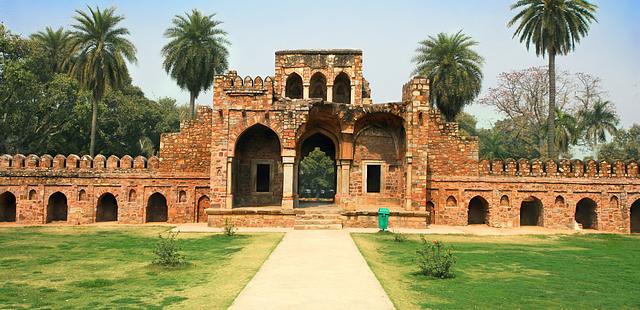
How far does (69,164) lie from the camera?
24125mm

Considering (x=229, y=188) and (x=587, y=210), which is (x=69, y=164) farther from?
(x=587, y=210)

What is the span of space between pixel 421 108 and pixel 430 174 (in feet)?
13.3

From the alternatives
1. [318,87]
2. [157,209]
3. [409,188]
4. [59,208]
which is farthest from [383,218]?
[59,208]

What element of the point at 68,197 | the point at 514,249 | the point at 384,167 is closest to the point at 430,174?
the point at 384,167

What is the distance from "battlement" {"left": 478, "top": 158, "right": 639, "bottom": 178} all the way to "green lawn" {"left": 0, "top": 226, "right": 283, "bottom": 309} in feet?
42.7

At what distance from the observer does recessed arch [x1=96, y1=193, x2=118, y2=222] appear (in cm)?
2478

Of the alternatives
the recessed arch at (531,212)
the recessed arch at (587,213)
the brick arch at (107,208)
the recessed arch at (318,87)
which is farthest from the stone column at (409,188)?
the brick arch at (107,208)

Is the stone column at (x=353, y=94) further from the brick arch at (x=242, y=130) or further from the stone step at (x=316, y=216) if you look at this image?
the stone step at (x=316, y=216)

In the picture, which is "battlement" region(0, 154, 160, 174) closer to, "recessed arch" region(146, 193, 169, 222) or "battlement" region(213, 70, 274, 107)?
"recessed arch" region(146, 193, 169, 222)

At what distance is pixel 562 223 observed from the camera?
2428 centimetres

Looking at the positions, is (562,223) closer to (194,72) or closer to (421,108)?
(421,108)

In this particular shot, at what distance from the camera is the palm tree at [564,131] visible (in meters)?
37.2

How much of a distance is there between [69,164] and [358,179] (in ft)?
48.8

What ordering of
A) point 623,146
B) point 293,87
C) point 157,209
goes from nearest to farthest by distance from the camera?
1. point 157,209
2. point 293,87
3. point 623,146
